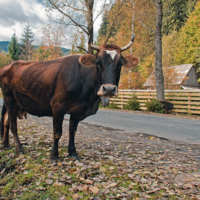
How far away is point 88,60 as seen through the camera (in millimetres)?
3633

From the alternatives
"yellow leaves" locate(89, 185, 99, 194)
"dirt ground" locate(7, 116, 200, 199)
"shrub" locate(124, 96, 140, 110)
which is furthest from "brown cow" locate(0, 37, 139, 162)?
"shrub" locate(124, 96, 140, 110)

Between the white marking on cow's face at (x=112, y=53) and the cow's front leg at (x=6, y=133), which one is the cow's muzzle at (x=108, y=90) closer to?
the white marking on cow's face at (x=112, y=53)

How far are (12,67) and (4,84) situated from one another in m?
0.43

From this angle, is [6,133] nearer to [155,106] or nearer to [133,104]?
[155,106]

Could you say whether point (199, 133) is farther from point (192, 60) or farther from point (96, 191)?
point (192, 60)

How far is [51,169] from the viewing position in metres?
3.49

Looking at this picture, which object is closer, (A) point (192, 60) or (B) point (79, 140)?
(B) point (79, 140)

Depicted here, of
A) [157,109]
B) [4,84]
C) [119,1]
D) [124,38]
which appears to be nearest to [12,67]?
[4,84]

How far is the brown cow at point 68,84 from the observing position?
3.51 meters

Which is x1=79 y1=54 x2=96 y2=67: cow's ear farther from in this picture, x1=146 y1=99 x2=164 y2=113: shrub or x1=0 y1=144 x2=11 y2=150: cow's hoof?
x1=146 y1=99 x2=164 y2=113: shrub

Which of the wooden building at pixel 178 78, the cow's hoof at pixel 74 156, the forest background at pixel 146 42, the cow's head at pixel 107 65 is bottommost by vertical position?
the cow's hoof at pixel 74 156

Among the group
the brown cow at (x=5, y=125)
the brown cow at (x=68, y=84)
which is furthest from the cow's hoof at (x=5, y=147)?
the brown cow at (x=68, y=84)

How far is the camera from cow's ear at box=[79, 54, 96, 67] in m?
3.60

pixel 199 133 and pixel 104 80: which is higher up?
pixel 104 80
